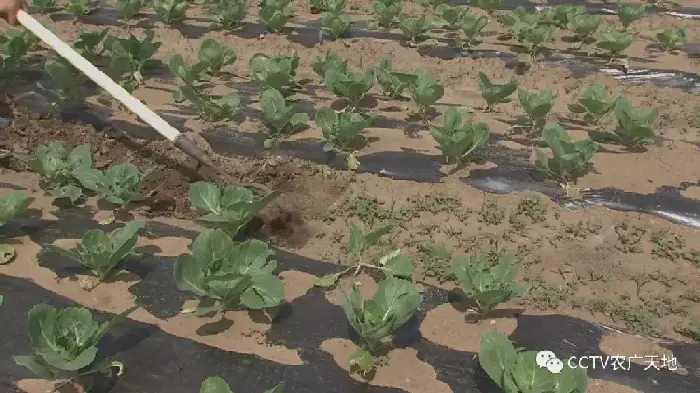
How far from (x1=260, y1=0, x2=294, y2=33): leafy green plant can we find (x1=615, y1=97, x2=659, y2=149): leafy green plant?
3648mm

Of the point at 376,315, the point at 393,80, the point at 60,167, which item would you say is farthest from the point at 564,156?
the point at 60,167

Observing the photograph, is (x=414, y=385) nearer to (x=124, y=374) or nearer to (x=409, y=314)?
(x=409, y=314)

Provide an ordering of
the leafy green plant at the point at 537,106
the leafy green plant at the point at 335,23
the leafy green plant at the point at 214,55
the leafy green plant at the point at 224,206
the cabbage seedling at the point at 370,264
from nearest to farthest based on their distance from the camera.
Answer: the cabbage seedling at the point at 370,264 → the leafy green plant at the point at 224,206 → the leafy green plant at the point at 537,106 → the leafy green plant at the point at 214,55 → the leafy green plant at the point at 335,23

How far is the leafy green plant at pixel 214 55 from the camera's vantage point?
18.6ft

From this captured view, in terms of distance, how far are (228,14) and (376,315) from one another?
5.05 meters

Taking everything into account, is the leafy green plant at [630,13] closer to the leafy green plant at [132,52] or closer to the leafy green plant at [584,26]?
the leafy green plant at [584,26]

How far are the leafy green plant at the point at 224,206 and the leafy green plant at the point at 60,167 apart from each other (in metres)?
0.84

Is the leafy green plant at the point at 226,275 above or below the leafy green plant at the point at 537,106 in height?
below

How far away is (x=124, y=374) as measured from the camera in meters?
2.75

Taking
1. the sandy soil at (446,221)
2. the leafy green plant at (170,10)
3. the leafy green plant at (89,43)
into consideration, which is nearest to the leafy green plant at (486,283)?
the sandy soil at (446,221)

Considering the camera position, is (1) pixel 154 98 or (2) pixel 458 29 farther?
(2) pixel 458 29

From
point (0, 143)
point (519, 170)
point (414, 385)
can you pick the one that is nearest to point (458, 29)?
point (519, 170)

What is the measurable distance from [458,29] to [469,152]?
10.4ft

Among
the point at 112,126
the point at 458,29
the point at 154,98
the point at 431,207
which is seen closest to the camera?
the point at 431,207
